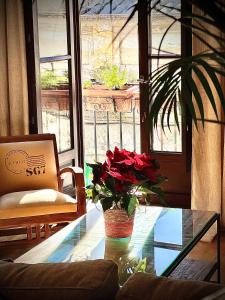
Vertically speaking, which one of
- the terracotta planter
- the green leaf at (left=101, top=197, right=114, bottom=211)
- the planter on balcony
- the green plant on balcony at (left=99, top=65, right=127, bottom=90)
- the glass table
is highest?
the green plant on balcony at (left=99, top=65, right=127, bottom=90)

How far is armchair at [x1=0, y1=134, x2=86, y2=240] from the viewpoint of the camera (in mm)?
3758

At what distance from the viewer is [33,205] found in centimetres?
377

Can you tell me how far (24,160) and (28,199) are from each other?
0.39 meters

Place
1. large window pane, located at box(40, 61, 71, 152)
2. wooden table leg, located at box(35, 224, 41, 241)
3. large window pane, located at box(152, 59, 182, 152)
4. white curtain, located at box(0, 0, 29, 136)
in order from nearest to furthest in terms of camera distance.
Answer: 1. wooden table leg, located at box(35, 224, 41, 241)
2. white curtain, located at box(0, 0, 29, 136)
3. large window pane, located at box(40, 61, 71, 152)
4. large window pane, located at box(152, 59, 182, 152)

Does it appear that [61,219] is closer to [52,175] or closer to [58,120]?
[52,175]

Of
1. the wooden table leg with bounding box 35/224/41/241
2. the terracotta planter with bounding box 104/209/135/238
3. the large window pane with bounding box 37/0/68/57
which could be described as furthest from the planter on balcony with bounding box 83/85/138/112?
the terracotta planter with bounding box 104/209/135/238

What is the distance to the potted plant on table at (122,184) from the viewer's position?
2.86 meters

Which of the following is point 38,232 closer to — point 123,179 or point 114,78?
point 123,179

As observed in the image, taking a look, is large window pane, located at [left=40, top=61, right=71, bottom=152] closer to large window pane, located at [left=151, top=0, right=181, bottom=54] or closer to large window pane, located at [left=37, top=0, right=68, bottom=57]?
large window pane, located at [left=37, top=0, right=68, bottom=57]

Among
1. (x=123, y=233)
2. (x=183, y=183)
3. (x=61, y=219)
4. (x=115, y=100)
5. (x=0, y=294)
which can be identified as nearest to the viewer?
(x=0, y=294)

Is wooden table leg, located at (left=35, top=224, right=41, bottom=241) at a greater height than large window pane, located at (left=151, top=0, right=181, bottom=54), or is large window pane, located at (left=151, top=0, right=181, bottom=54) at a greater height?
large window pane, located at (left=151, top=0, right=181, bottom=54)

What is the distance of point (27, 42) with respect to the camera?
4.27m

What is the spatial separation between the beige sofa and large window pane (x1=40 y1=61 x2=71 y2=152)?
3013 mm

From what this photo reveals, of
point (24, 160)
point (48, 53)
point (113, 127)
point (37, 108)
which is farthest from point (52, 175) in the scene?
point (113, 127)
